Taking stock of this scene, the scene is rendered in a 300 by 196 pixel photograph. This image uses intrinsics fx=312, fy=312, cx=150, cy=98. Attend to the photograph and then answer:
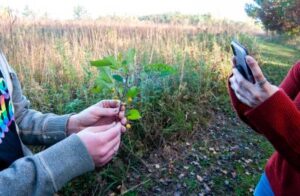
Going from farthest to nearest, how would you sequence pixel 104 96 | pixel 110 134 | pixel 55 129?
pixel 104 96
pixel 55 129
pixel 110 134

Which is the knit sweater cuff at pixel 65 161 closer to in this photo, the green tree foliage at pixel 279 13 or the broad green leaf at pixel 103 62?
the broad green leaf at pixel 103 62

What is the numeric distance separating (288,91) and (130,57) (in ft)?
2.84

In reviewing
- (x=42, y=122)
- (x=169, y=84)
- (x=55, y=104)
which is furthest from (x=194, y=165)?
(x=42, y=122)

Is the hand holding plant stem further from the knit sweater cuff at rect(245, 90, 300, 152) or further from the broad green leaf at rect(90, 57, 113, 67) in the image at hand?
the knit sweater cuff at rect(245, 90, 300, 152)

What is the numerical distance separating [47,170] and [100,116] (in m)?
0.45

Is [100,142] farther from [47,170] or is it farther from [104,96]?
[104,96]

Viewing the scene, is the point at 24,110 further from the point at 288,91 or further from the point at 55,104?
the point at 55,104

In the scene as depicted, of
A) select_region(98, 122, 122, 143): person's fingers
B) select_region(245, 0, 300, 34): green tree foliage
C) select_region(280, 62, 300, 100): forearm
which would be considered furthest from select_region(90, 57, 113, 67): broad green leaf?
select_region(245, 0, 300, 34): green tree foliage

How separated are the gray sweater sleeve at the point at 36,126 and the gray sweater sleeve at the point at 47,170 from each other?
1.55 feet

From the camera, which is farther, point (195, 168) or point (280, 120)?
point (195, 168)

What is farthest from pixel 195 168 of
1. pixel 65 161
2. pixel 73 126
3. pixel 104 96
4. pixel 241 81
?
pixel 65 161

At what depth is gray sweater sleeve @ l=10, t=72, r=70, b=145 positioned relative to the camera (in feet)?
4.98

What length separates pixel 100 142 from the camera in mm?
1102

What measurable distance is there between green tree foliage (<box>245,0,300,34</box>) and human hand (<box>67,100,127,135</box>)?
43.5 ft
